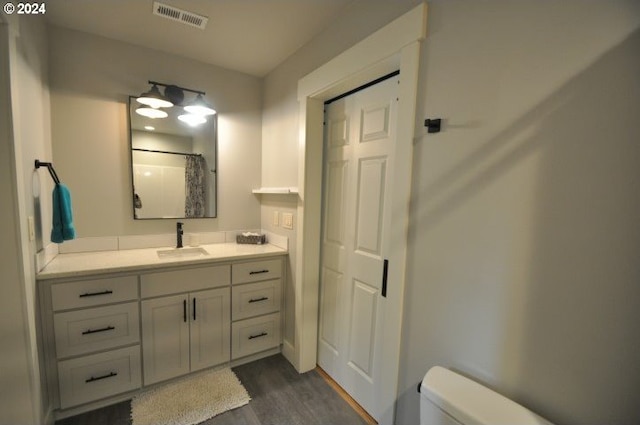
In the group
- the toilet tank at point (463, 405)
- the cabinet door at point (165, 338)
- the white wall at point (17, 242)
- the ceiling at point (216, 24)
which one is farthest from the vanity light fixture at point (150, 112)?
the toilet tank at point (463, 405)

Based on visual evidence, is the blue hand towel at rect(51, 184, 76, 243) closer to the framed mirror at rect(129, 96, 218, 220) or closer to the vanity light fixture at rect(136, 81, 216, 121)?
the framed mirror at rect(129, 96, 218, 220)

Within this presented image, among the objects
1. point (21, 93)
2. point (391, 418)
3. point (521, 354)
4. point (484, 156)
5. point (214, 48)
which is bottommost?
point (391, 418)

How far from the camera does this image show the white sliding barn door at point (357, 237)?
1.61 m

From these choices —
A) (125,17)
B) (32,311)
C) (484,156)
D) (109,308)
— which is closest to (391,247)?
(484,156)

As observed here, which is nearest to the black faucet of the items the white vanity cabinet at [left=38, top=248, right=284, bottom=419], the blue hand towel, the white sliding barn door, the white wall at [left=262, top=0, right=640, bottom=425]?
the white vanity cabinet at [left=38, top=248, right=284, bottom=419]

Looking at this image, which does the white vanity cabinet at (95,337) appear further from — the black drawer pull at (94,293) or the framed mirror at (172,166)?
the framed mirror at (172,166)

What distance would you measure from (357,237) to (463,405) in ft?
3.36

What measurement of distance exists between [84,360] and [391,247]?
1.92 meters

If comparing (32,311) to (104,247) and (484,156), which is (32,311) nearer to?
(104,247)

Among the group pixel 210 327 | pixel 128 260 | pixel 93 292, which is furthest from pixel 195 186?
pixel 210 327

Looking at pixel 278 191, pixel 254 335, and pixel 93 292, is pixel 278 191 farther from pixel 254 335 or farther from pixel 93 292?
pixel 93 292

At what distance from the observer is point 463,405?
936 millimetres

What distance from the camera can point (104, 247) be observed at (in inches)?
81.9

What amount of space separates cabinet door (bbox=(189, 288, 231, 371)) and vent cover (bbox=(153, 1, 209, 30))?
1.79 m
